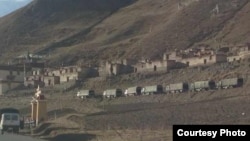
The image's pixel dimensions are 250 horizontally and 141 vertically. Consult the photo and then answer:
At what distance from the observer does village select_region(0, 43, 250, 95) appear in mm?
85875

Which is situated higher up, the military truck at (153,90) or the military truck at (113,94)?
the military truck at (153,90)

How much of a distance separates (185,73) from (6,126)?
133 ft

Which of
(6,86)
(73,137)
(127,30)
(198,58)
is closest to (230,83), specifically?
(73,137)

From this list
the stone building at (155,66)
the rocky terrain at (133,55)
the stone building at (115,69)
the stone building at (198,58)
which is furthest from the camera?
the stone building at (115,69)

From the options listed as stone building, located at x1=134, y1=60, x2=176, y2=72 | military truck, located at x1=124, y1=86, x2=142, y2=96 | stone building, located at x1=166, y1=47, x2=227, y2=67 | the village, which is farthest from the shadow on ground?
stone building, located at x1=134, y1=60, x2=176, y2=72

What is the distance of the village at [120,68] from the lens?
8588 cm

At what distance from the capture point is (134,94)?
6862 cm

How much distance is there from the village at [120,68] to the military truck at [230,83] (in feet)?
58.0

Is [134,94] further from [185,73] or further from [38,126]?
[38,126]

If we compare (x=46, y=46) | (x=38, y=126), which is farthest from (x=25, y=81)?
(x=38, y=126)

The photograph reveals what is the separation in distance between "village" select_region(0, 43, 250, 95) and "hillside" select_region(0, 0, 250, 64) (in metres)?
9.95

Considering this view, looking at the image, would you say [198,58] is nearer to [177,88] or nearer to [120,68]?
[120,68]

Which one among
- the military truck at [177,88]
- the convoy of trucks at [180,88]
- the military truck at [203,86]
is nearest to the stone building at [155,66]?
the convoy of trucks at [180,88]

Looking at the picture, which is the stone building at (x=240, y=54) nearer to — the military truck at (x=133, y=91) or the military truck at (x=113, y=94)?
the military truck at (x=133, y=91)
